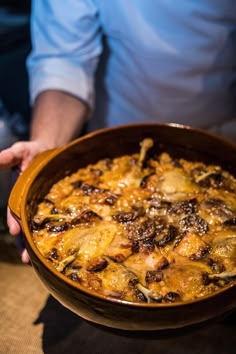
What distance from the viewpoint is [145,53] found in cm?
201

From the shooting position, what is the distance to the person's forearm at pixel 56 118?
71.9 inches

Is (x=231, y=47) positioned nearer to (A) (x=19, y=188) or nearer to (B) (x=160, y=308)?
(A) (x=19, y=188)

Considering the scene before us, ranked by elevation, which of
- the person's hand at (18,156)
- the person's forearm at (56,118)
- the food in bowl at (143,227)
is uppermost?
the food in bowl at (143,227)

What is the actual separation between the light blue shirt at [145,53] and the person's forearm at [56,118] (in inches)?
1.7

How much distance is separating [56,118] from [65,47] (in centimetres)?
36

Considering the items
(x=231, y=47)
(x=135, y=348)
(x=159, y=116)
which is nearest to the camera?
(x=135, y=348)

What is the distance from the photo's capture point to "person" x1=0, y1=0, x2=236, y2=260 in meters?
1.90

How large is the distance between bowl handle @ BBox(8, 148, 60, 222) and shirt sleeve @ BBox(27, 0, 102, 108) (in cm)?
63

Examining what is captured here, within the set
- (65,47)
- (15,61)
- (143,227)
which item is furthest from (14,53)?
(143,227)

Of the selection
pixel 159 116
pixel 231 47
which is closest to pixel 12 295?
pixel 159 116

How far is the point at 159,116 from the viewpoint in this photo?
7.29ft

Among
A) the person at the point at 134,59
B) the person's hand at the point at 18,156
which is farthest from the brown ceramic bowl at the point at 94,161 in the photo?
the person at the point at 134,59

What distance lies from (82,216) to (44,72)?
2.95ft

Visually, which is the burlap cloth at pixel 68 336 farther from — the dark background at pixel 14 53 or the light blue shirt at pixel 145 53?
the dark background at pixel 14 53
